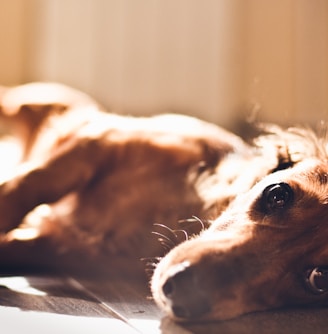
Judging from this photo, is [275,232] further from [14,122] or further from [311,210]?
[14,122]

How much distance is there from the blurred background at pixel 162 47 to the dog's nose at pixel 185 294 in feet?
9.72

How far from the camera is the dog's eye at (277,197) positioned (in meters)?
1.22

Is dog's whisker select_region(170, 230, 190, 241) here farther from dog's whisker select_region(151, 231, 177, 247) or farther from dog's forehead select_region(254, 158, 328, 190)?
dog's forehead select_region(254, 158, 328, 190)

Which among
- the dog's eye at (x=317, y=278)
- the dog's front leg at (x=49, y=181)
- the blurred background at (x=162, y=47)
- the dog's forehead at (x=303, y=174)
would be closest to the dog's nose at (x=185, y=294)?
the dog's eye at (x=317, y=278)

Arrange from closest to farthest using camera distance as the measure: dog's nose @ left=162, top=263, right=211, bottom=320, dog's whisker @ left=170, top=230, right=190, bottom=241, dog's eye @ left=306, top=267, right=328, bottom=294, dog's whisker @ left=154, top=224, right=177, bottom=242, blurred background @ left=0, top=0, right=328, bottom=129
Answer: dog's nose @ left=162, top=263, right=211, bottom=320 < dog's eye @ left=306, top=267, right=328, bottom=294 < dog's whisker @ left=170, top=230, right=190, bottom=241 < dog's whisker @ left=154, top=224, right=177, bottom=242 < blurred background @ left=0, top=0, right=328, bottom=129

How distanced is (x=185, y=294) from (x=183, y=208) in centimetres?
59

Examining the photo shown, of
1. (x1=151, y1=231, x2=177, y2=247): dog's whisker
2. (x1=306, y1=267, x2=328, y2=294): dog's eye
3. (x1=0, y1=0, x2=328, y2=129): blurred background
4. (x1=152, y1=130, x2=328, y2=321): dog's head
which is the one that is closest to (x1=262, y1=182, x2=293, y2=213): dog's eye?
(x1=152, y1=130, x2=328, y2=321): dog's head

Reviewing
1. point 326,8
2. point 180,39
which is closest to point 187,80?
point 180,39

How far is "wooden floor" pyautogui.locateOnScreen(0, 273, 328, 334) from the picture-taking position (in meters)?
1.03

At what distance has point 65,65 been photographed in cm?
411

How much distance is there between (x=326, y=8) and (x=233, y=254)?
10.7 feet

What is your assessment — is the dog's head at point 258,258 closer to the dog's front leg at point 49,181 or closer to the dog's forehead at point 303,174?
the dog's forehead at point 303,174

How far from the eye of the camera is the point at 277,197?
1.24 metres

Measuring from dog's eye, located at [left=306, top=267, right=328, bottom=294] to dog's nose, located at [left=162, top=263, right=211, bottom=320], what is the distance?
233 mm
